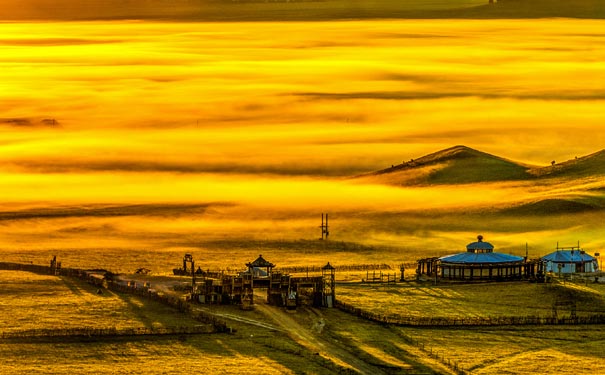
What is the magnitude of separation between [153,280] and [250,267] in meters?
7.21

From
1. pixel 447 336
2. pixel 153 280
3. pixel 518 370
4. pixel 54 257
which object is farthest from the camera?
pixel 54 257

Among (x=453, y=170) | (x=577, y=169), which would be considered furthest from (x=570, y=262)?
(x=453, y=170)

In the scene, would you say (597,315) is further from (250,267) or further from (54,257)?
(54,257)

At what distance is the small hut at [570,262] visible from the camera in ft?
425

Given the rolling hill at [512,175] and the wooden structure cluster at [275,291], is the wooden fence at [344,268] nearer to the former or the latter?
the wooden structure cluster at [275,291]

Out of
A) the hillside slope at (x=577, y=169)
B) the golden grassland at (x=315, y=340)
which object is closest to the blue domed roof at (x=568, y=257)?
the golden grassland at (x=315, y=340)

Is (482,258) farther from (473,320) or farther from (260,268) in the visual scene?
(473,320)

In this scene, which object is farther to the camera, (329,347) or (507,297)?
(507,297)

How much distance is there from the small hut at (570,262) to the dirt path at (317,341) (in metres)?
23.5

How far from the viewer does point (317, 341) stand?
105m

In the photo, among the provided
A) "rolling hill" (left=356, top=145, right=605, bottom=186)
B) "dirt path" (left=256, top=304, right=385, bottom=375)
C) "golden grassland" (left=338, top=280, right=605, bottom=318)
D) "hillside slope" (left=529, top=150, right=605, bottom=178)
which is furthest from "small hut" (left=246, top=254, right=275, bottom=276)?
"hillside slope" (left=529, top=150, right=605, bottom=178)

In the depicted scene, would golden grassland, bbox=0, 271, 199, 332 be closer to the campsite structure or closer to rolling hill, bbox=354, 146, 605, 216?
the campsite structure

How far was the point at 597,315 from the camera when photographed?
375ft

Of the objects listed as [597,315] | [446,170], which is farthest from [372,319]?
[446,170]
